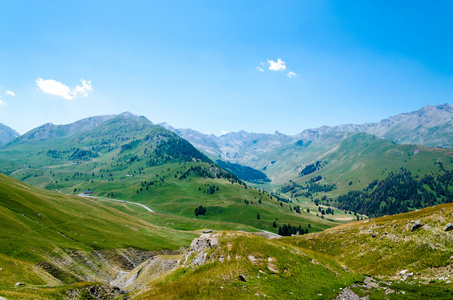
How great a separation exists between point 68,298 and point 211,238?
21377 mm

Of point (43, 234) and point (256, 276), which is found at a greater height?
point (256, 276)

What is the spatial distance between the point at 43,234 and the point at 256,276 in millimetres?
73735

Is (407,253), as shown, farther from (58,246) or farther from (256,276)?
(58,246)

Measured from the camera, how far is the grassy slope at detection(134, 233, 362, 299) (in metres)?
24.4

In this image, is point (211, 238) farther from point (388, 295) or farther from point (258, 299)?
point (388, 295)

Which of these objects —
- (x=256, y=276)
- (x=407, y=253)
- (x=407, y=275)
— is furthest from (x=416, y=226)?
(x=256, y=276)

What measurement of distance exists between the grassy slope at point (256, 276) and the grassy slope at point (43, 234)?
1305 inches

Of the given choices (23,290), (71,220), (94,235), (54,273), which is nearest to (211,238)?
(23,290)

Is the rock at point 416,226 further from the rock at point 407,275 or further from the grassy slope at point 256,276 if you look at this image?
the grassy slope at point 256,276

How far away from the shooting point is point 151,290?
92.6ft

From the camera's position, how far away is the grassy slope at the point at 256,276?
24391 mm

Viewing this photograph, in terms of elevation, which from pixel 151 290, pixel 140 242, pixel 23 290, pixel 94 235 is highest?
pixel 151 290

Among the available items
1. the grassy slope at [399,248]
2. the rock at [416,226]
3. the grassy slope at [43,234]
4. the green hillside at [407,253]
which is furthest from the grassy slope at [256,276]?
the grassy slope at [43,234]

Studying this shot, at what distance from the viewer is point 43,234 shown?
69.4m
